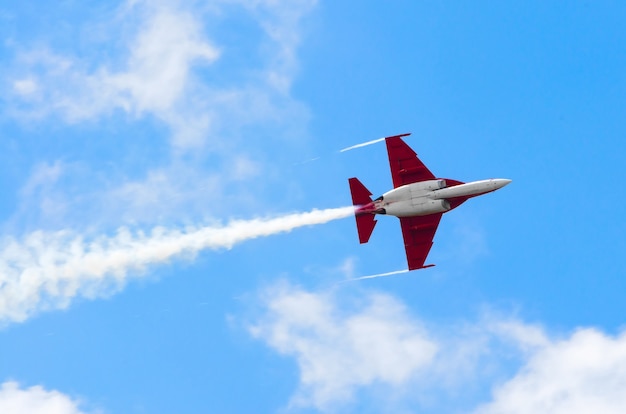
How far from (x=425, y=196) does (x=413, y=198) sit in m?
1.03

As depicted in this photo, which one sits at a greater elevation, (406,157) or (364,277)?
(406,157)

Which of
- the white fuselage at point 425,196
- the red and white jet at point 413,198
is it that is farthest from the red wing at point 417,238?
the white fuselage at point 425,196

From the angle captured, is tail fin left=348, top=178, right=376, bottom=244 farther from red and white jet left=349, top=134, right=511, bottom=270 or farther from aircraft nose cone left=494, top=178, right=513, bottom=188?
aircraft nose cone left=494, top=178, right=513, bottom=188

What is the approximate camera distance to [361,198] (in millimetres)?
118562

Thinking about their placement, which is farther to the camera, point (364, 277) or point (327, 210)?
point (327, 210)

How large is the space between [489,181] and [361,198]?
11.0 m

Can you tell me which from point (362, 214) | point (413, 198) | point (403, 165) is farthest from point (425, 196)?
point (362, 214)

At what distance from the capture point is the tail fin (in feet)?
389

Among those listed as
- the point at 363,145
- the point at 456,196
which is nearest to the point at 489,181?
the point at 456,196

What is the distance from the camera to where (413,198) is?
4619 inches

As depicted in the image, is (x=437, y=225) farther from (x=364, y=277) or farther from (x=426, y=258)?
(x=364, y=277)

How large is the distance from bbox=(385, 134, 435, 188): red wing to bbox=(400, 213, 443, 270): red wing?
3.80 m

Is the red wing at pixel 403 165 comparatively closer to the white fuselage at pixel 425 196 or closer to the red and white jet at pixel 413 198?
the red and white jet at pixel 413 198

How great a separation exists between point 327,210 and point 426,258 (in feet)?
31.8
